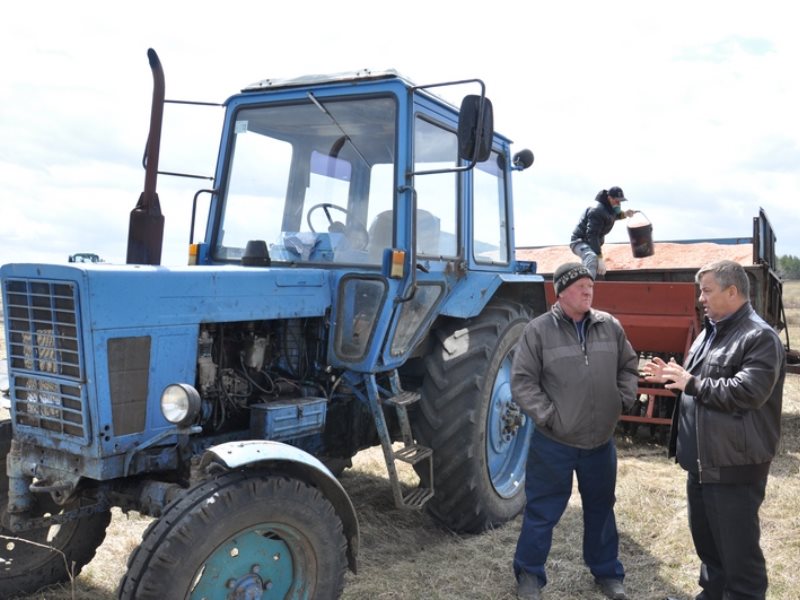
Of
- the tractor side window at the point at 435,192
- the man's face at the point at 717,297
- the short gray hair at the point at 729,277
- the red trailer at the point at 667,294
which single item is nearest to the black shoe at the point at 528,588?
the man's face at the point at 717,297

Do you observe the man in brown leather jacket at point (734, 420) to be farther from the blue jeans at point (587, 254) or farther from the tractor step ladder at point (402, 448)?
the blue jeans at point (587, 254)

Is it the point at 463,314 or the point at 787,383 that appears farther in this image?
the point at 787,383


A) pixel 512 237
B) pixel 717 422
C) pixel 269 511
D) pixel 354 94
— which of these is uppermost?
pixel 354 94

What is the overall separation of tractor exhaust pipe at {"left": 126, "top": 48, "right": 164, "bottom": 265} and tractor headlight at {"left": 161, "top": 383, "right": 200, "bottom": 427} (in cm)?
95

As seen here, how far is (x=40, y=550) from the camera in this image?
3553 mm

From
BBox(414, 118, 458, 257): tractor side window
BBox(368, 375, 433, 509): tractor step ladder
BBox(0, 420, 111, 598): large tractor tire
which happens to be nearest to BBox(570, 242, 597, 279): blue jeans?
BBox(414, 118, 458, 257): tractor side window

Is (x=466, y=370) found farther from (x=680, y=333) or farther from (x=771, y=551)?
(x=680, y=333)

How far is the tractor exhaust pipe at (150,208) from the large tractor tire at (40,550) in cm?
100

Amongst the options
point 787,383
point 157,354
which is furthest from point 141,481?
→ point 787,383

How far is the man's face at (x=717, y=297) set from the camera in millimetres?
3055

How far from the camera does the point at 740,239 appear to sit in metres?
8.55

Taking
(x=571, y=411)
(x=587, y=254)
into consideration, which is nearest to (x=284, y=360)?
(x=571, y=411)

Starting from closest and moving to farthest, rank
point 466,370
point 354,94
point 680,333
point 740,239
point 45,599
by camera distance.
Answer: point 45,599, point 354,94, point 466,370, point 680,333, point 740,239

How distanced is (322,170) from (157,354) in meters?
1.51
